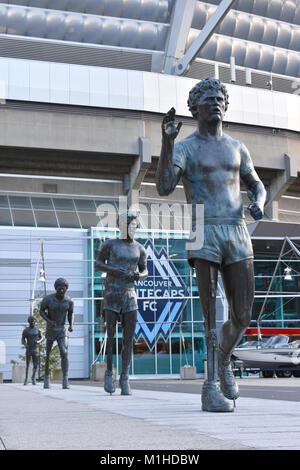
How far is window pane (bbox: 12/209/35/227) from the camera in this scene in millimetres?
35719

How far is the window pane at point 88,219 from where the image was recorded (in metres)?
37.1

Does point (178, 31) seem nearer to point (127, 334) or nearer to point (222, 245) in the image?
point (127, 334)

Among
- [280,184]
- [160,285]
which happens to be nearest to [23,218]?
[160,285]

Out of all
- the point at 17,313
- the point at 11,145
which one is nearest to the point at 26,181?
the point at 11,145

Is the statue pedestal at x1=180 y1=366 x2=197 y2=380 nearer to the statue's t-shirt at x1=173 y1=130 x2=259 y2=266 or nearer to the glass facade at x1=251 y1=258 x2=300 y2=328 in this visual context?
the glass facade at x1=251 y1=258 x2=300 y2=328

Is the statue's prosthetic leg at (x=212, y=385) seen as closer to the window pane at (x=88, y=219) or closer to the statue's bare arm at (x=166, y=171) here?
the statue's bare arm at (x=166, y=171)

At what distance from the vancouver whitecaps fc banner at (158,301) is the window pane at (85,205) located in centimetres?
770

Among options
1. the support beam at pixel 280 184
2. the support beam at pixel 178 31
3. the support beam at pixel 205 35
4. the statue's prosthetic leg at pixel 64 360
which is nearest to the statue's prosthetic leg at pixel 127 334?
the statue's prosthetic leg at pixel 64 360

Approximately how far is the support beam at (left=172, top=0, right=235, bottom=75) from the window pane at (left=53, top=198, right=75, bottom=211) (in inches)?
389

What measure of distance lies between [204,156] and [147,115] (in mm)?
35042

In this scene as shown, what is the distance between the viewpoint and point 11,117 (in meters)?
37.5

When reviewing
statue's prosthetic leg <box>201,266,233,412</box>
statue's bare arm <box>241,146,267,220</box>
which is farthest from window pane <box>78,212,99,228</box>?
statue's prosthetic leg <box>201,266,233,412</box>

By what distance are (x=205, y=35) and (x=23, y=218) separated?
13.9m

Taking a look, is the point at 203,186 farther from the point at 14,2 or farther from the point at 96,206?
the point at 14,2
